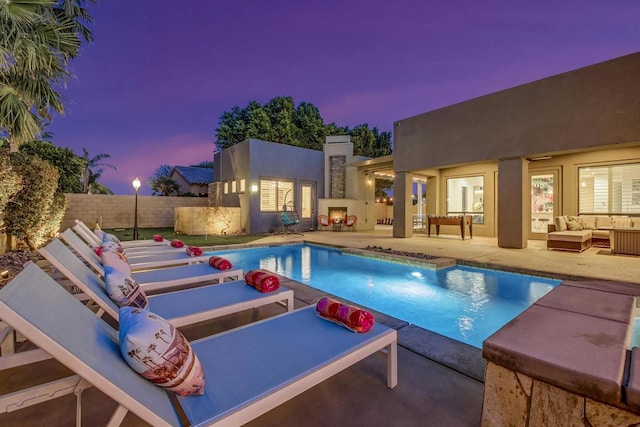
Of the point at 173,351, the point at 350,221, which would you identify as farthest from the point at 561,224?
the point at 173,351

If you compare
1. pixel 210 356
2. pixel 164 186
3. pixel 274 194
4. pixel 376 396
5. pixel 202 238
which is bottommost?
pixel 376 396

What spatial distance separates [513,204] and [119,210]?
17.3 meters

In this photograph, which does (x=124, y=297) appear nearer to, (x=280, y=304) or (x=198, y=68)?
(x=280, y=304)

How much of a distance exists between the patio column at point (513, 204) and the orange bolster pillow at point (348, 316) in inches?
322

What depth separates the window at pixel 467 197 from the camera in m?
11.4

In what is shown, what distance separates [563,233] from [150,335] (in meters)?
9.62

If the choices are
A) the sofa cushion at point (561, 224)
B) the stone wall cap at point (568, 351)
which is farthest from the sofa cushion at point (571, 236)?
the stone wall cap at point (568, 351)

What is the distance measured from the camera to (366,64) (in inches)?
1083

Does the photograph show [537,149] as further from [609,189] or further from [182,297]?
[182,297]

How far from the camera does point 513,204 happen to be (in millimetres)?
8391

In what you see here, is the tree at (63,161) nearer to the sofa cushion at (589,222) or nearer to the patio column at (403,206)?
the patio column at (403,206)

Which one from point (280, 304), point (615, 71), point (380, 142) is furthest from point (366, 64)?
point (280, 304)

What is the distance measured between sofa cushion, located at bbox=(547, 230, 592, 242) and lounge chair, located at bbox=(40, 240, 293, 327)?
Answer: 8.09 meters

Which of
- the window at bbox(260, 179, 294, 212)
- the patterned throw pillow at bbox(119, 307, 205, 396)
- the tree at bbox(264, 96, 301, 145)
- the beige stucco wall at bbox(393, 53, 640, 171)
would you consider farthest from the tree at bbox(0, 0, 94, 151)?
the tree at bbox(264, 96, 301, 145)
